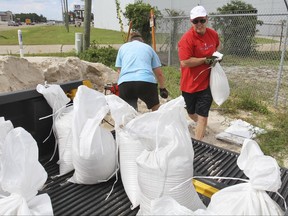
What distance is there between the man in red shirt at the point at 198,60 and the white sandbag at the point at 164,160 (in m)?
2.15

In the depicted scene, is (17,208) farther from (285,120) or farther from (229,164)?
(285,120)

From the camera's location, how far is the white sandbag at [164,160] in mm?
1378

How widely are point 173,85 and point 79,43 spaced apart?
16.7ft

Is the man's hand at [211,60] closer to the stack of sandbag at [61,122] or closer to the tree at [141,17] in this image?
the stack of sandbag at [61,122]

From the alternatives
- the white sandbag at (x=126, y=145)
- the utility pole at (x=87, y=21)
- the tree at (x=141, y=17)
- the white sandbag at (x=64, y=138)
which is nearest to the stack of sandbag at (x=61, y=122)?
the white sandbag at (x=64, y=138)

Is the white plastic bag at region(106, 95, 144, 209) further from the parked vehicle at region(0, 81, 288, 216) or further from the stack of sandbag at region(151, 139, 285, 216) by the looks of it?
the stack of sandbag at region(151, 139, 285, 216)

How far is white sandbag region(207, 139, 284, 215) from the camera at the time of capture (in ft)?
3.60

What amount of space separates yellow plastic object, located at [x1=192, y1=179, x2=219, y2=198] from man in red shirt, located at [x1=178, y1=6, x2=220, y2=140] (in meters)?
2.09

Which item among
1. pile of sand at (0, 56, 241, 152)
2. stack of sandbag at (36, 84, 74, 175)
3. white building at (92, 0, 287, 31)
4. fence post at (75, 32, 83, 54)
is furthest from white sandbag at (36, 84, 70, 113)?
white building at (92, 0, 287, 31)

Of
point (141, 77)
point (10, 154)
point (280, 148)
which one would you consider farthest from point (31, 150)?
point (280, 148)

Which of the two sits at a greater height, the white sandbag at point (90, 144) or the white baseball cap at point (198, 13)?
the white baseball cap at point (198, 13)

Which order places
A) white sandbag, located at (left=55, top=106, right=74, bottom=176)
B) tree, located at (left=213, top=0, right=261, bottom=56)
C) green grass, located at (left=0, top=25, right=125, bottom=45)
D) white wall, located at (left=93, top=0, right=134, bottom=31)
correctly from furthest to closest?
white wall, located at (left=93, top=0, right=134, bottom=31) < green grass, located at (left=0, top=25, right=125, bottom=45) < tree, located at (left=213, top=0, right=261, bottom=56) < white sandbag, located at (left=55, top=106, right=74, bottom=176)

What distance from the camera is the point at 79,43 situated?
36.2 ft

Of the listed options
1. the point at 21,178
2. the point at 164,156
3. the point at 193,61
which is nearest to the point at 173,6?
the point at 193,61
